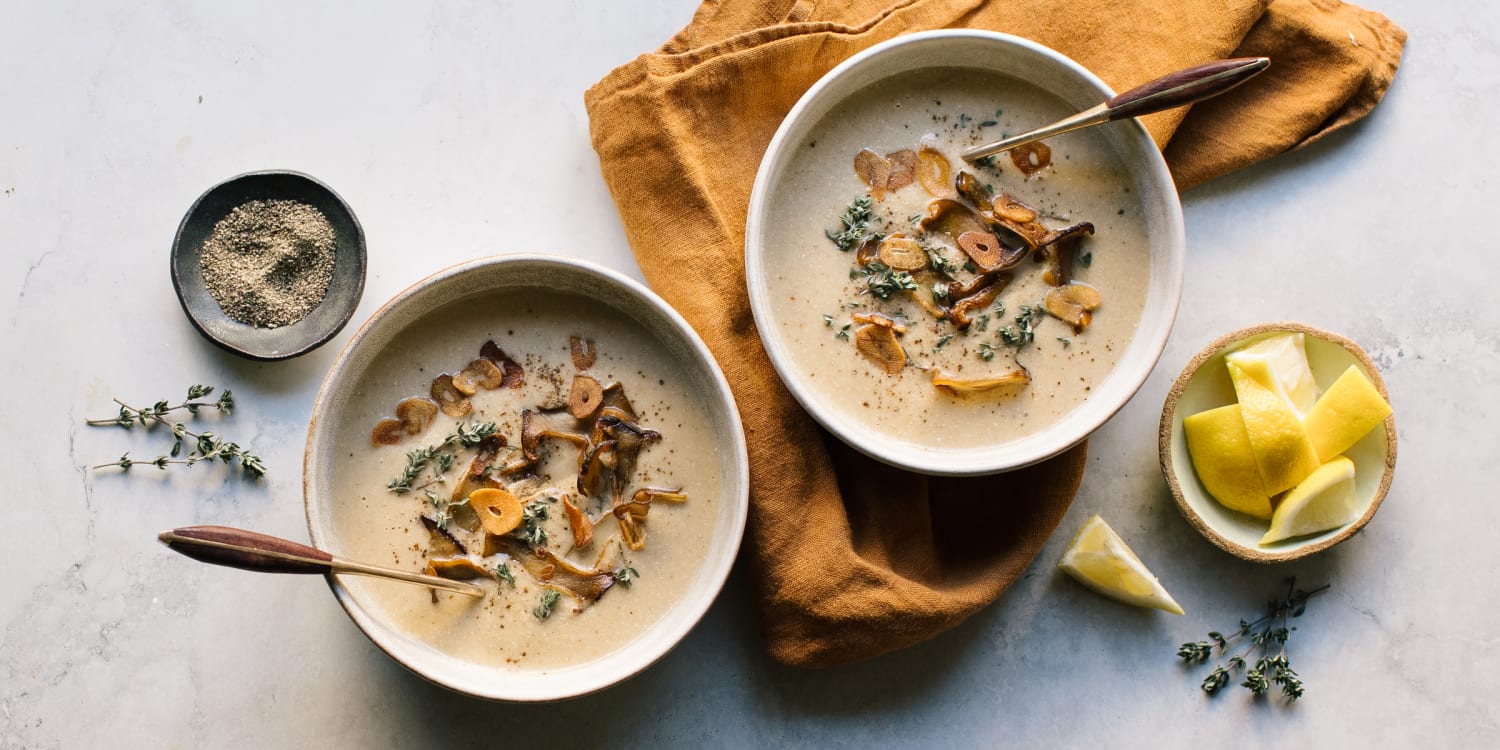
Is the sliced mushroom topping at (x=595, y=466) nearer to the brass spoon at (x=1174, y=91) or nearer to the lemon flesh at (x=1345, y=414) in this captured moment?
the brass spoon at (x=1174, y=91)

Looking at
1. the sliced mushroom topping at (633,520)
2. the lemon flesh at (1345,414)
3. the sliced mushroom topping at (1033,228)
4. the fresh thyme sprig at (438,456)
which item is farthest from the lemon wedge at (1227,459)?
the fresh thyme sprig at (438,456)

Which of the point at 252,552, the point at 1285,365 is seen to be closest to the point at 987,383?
the point at 1285,365

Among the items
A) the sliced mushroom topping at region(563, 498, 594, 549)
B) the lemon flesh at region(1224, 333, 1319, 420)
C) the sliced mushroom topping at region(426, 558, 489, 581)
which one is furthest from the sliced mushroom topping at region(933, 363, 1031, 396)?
the sliced mushroom topping at region(426, 558, 489, 581)

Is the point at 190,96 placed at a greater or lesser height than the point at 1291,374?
greater

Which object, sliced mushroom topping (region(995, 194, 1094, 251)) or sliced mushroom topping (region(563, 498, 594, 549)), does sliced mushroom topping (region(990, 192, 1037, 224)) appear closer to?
sliced mushroom topping (region(995, 194, 1094, 251))

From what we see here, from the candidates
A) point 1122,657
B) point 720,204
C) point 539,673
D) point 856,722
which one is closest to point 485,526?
point 539,673

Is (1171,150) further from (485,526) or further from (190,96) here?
(190,96)
